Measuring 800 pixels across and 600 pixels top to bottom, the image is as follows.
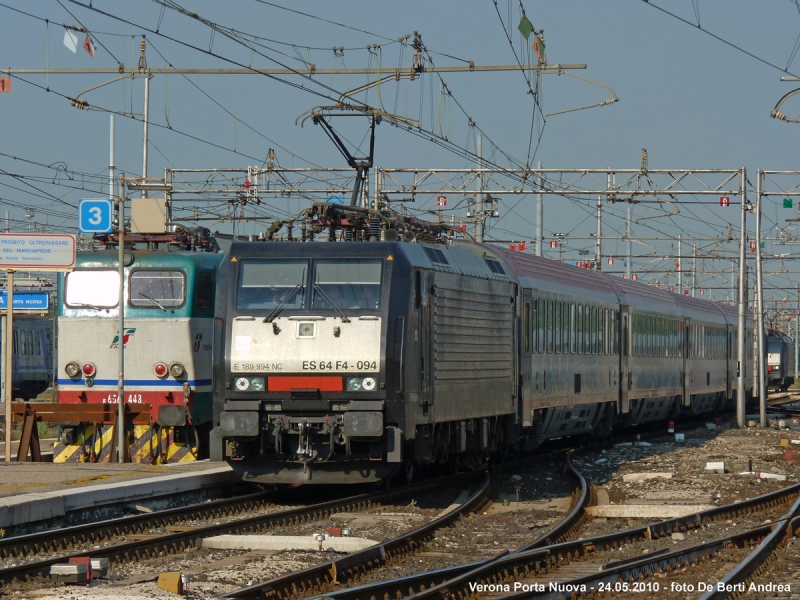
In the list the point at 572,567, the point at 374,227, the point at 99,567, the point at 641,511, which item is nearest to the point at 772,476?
the point at 641,511

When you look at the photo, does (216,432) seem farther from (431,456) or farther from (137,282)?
(137,282)

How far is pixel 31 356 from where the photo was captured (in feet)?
166

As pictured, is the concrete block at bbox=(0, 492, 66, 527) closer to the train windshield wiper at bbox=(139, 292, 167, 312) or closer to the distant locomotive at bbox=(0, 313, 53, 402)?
the train windshield wiper at bbox=(139, 292, 167, 312)

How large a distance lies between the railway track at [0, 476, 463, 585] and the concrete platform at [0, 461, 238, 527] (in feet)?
2.32

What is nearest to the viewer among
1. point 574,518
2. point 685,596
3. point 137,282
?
point 685,596

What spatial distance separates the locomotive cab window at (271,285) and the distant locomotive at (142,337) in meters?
5.09

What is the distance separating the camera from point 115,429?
18.7 m

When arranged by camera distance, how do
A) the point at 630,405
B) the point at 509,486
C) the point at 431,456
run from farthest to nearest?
the point at 630,405 < the point at 509,486 < the point at 431,456

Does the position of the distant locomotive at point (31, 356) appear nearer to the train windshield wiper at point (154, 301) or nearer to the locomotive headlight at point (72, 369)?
the locomotive headlight at point (72, 369)

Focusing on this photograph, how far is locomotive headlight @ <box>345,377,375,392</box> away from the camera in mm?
13945

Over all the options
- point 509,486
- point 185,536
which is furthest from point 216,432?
point 509,486

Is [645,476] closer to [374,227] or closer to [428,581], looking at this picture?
[374,227]

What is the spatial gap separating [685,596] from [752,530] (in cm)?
335

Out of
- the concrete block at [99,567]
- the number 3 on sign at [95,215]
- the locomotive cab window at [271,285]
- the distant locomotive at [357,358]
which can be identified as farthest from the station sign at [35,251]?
the concrete block at [99,567]
